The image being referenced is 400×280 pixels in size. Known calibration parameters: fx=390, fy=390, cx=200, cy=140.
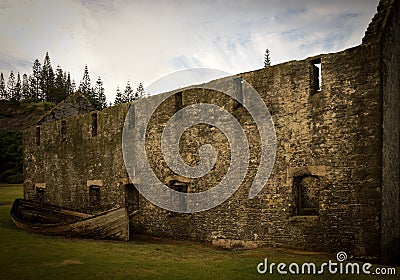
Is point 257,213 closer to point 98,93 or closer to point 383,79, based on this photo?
point 383,79

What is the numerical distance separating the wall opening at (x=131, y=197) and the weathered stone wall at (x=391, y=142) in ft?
33.6

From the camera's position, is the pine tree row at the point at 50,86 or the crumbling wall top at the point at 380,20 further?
the pine tree row at the point at 50,86

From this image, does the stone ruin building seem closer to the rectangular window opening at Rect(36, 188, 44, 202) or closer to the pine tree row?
the rectangular window opening at Rect(36, 188, 44, 202)

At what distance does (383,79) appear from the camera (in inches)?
409

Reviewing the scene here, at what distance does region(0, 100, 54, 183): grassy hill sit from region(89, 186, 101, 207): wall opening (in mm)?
18875

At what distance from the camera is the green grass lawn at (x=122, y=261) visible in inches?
313

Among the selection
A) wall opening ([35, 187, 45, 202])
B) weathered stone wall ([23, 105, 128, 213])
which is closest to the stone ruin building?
weathered stone wall ([23, 105, 128, 213])

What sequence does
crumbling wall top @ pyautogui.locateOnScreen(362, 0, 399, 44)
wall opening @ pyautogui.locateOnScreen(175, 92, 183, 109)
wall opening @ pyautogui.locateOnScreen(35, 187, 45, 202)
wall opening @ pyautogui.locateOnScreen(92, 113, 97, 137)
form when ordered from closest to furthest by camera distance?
crumbling wall top @ pyautogui.locateOnScreen(362, 0, 399, 44)
wall opening @ pyautogui.locateOnScreen(175, 92, 183, 109)
wall opening @ pyautogui.locateOnScreen(92, 113, 97, 137)
wall opening @ pyautogui.locateOnScreen(35, 187, 45, 202)

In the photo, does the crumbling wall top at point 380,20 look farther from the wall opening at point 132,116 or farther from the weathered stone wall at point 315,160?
the wall opening at point 132,116

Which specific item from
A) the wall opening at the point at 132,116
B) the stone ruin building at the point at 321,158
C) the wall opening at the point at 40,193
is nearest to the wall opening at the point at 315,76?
the stone ruin building at the point at 321,158

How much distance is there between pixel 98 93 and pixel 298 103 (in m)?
85.6

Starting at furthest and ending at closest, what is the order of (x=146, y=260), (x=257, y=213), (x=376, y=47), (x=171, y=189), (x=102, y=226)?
(x=171, y=189) < (x=102, y=226) < (x=257, y=213) < (x=376, y=47) < (x=146, y=260)

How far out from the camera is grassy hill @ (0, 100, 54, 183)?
44219 mm

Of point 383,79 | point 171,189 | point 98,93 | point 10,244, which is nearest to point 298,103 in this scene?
point 383,79
